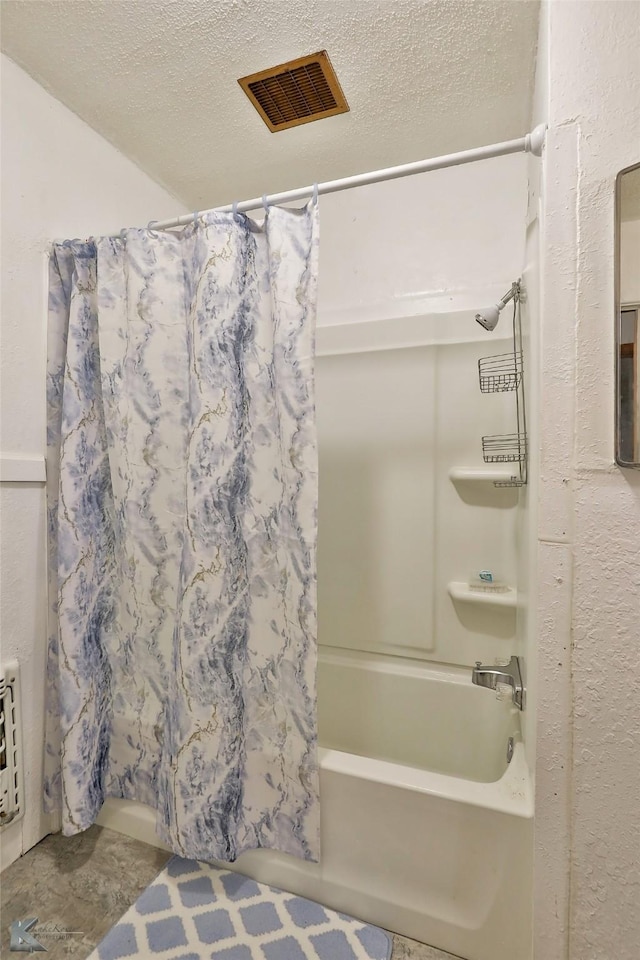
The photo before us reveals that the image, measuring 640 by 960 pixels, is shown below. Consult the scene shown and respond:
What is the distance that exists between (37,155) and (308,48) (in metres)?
0.84

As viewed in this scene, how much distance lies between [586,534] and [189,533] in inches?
35.9

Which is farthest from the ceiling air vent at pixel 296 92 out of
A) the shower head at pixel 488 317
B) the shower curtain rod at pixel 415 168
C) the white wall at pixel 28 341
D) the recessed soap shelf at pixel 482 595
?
the recessed soap shelf at pixel 482 595

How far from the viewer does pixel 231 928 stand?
3.72ft

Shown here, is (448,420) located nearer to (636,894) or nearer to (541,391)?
(541,391)

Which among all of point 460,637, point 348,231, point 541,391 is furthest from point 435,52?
point 460,637

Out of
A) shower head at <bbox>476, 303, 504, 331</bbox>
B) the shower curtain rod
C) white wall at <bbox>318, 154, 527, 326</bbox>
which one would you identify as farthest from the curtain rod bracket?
white wall at <bbox>318, 154, 527, 326</bbox>

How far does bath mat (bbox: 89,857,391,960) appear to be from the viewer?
3.53ft

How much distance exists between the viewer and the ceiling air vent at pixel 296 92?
133cm

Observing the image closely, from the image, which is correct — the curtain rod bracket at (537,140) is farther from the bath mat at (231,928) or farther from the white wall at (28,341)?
the bath mat at (231,928)

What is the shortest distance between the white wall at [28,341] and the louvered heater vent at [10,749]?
0.04 metres

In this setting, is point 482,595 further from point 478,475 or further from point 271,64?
point 271,64

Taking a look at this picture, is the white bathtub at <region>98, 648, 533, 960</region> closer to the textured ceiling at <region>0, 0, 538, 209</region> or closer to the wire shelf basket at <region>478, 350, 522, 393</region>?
the wire shelf basket at <region>478, 350, 522, 393</region>

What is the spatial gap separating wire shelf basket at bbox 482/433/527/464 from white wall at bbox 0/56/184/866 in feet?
4.72

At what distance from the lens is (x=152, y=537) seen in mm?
1347
